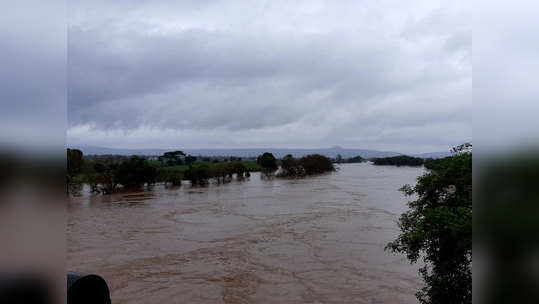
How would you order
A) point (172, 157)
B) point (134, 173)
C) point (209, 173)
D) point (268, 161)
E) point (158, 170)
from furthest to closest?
point (172, 157) → point (268, 161) → point (209, 173) → point (158, 170) → point (134, 173)

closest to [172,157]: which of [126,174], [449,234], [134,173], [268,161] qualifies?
[268,161]

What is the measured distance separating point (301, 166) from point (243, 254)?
26723 millimetres

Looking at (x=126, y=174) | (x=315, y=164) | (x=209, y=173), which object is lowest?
(x=209, y=173)

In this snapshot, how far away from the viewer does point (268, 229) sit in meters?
10.1

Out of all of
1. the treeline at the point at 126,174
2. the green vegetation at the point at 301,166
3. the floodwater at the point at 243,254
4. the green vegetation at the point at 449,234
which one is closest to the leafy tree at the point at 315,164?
the green vegetation at the point at 301,166

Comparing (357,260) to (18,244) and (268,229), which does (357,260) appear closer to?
(268,229)

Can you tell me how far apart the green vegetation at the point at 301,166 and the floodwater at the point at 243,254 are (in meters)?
19.2

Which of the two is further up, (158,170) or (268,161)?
(268,161)

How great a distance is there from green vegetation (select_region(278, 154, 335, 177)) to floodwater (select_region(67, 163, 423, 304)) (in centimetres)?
1920

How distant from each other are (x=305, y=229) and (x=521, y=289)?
371 inches

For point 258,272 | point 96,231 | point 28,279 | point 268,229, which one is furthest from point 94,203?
point 28,279

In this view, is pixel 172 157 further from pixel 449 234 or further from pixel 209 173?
pixel 449 234

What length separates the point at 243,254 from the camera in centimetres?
772

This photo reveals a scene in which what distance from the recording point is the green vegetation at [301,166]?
1319 inches
